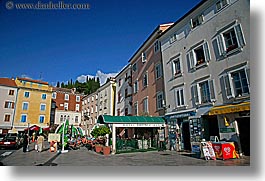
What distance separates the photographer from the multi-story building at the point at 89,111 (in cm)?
2303

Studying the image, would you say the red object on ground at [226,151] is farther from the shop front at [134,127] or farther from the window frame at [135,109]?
the window frame at [135,109]

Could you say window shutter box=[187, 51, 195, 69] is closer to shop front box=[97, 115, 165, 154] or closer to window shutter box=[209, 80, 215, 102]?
window shutter box=[209, 80, 215, 102]

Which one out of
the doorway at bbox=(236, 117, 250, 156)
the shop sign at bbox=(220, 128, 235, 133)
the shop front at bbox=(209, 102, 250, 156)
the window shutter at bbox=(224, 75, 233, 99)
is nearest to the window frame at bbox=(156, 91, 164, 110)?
the shop front at bbox=(209, 102, 250, 156)

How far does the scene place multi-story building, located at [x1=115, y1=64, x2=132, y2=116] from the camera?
15422 millimetres

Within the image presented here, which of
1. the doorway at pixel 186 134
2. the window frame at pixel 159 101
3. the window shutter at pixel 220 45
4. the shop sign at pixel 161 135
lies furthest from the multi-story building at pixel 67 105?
the window shutter at pixel 220 45

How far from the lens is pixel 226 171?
4094 mm

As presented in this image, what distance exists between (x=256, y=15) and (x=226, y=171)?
400 centimetres

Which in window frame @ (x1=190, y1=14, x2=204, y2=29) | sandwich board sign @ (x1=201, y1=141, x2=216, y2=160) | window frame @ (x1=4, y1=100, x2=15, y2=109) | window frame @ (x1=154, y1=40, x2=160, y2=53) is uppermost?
window frame @ (x1=154, y1=40, x2=160, y2=53)

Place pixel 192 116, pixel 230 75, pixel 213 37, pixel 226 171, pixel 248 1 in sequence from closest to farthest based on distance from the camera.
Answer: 1. pixel 226 171
2. pixel 248 1
3. pixel 230 75
4. pixel 213 37
5. pixel 192 116

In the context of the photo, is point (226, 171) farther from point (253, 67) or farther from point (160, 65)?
point (160, 65)

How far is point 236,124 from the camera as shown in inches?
221

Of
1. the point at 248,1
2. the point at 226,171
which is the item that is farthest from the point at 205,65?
the point at 226,171

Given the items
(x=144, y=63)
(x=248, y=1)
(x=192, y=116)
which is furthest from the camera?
(x=144, y=63)

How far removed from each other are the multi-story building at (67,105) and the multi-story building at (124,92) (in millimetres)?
6794
